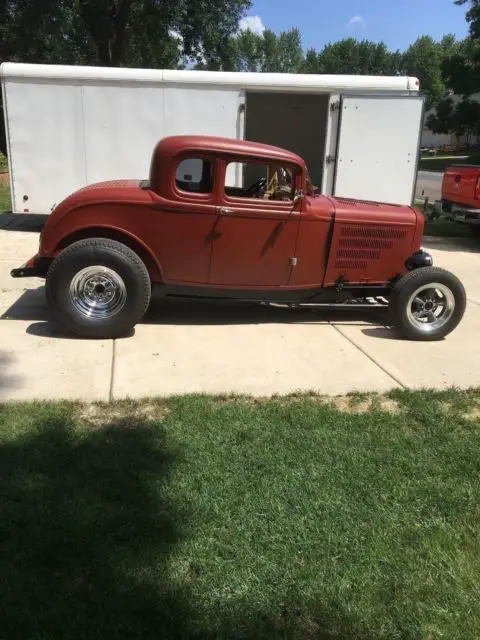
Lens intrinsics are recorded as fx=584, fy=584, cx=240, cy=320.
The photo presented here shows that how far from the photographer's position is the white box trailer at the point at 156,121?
9.96 meters

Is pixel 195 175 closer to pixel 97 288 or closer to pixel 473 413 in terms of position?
pixel 97 288

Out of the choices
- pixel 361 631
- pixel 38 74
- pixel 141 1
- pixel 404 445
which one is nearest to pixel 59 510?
pixel 361 631

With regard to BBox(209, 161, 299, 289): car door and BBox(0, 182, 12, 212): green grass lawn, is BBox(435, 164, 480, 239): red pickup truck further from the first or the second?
BBox(0, 182, 12, 212): green grass lawn

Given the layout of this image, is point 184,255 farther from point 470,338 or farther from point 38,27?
point 38,27

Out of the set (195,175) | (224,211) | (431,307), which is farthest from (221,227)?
(431,307)

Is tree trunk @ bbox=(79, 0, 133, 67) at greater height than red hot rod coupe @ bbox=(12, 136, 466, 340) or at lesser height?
greater

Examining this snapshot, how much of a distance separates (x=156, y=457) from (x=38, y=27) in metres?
22.3

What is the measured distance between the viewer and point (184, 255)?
18.4 ft

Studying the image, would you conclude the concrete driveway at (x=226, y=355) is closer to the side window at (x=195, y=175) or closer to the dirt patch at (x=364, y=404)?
the dirt patch at (x=364, y=404)

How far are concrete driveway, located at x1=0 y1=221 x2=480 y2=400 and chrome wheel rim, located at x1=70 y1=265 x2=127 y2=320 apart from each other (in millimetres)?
310

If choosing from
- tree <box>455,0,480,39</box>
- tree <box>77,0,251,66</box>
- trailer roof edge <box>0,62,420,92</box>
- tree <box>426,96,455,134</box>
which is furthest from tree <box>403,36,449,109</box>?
trailer roof edge <box>0,62,420,92</box>

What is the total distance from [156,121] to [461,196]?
19.0ft

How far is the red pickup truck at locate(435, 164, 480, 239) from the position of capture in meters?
10.6

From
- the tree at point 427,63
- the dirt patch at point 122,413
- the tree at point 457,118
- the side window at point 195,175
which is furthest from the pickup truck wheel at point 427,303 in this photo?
the tree at point 427,63
